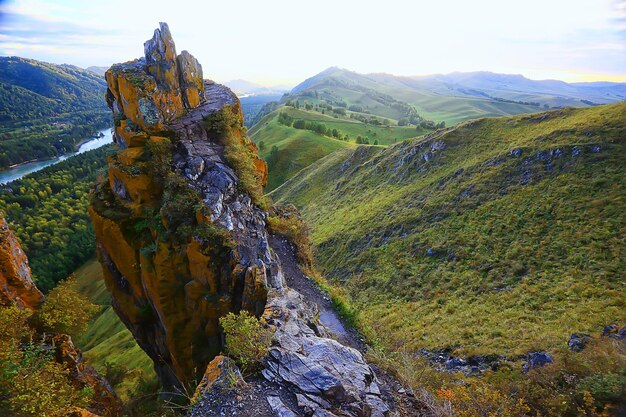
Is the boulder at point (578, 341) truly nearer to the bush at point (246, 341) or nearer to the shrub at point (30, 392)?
the bush at point (246, 341)

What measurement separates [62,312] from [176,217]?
793 cm

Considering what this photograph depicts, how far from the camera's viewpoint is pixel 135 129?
21.4 m

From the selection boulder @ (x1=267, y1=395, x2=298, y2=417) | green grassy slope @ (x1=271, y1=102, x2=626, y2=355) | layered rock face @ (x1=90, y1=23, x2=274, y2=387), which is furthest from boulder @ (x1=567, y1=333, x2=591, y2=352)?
layered rock face @ (x1=90, y1=23, x2=274, y2=387)

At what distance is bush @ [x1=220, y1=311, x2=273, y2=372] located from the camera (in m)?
11.1

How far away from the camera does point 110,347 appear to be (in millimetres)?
46438

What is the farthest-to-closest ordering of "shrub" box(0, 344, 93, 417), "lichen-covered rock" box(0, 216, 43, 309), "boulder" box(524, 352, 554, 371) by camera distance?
"lichen-covered rock" box(0, 216, 43, 309) < "boulder" box(524, 352, 554, 371) < "shrub" box(0, 344, 93, 417)

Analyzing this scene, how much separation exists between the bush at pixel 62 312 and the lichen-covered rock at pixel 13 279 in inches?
31.9

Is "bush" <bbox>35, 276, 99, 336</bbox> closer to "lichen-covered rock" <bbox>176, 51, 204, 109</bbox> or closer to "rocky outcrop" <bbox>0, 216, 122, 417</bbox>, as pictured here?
"rocky outcrop" <bbox>0, 216, 122, 417</bbox>

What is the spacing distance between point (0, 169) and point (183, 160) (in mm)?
207136

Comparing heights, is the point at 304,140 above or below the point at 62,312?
above

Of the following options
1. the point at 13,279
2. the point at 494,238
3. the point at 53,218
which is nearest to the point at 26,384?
the point at 13,279

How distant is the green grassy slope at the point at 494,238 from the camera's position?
21.9 m

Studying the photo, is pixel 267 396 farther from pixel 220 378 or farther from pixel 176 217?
pixel 176 217

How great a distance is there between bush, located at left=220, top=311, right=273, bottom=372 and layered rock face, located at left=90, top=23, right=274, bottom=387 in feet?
12.0
